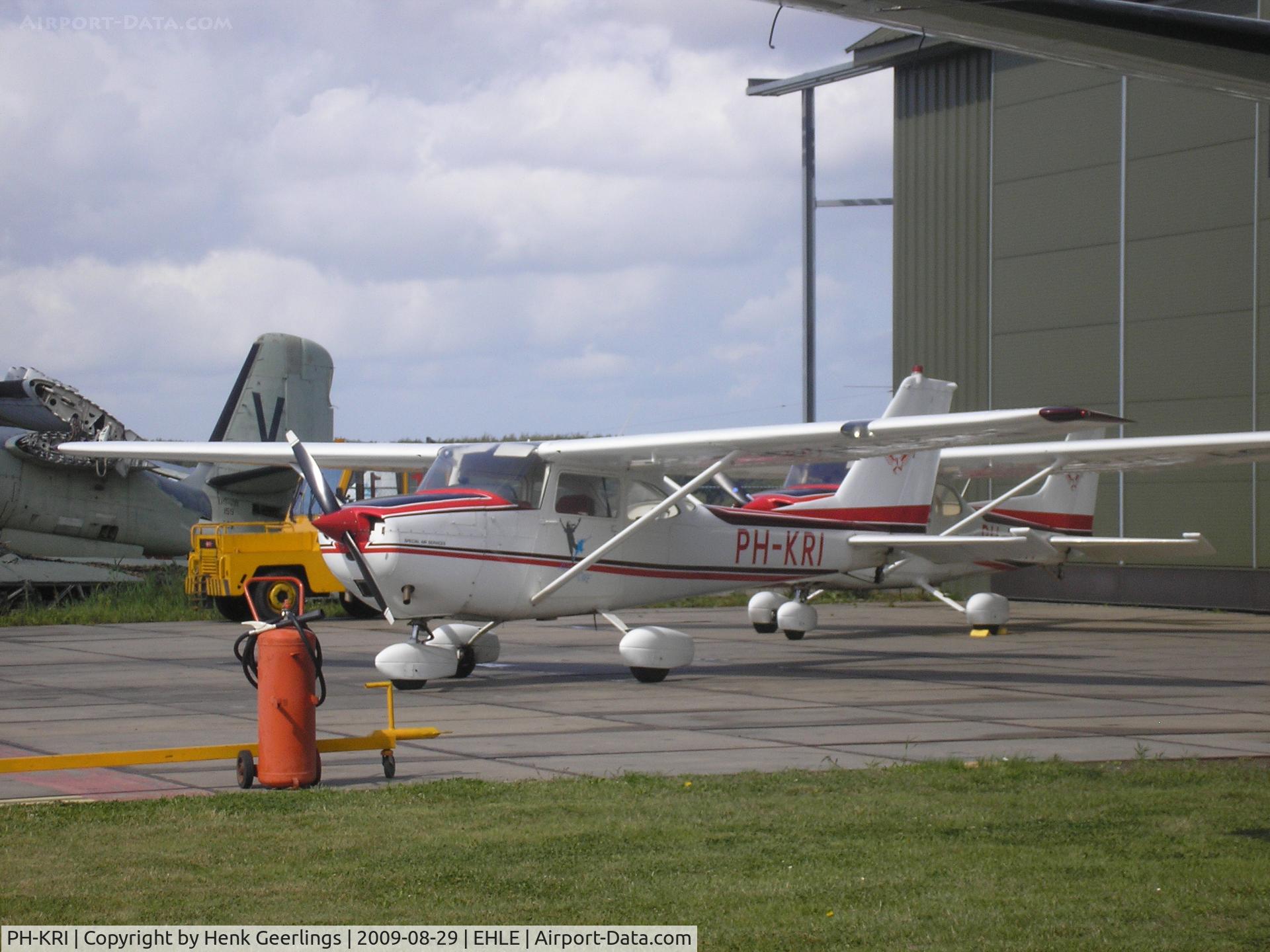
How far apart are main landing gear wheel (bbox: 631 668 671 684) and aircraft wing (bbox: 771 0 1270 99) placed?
9.32m

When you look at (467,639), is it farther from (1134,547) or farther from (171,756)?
(1134,547)

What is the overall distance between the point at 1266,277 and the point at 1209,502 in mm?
3641

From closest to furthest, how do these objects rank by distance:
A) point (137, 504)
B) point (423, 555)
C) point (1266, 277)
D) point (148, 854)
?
point (148, 854)
point (423, 555)
point (1266, 277)
point (137, 504)

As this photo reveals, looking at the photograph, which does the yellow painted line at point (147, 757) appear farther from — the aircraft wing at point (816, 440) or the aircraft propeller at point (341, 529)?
the aircraft wing at point (816, 440)

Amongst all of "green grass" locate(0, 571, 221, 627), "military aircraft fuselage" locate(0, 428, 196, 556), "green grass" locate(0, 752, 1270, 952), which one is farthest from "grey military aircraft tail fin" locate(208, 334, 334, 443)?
"green grass" locate(0, 752, 1270, 952)

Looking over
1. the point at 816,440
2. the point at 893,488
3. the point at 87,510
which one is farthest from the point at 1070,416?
the point at 87,510

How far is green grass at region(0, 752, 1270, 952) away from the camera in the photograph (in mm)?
4496

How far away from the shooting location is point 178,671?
13.7m

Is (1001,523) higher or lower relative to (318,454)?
lower

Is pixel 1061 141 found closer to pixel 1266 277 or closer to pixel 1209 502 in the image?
pixel 1266 277

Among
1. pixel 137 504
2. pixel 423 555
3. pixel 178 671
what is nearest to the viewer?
pixel 423 555

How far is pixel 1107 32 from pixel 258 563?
1837 cm

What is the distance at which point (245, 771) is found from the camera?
698cm

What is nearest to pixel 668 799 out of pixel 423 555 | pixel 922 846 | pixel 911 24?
pixel 922 846
